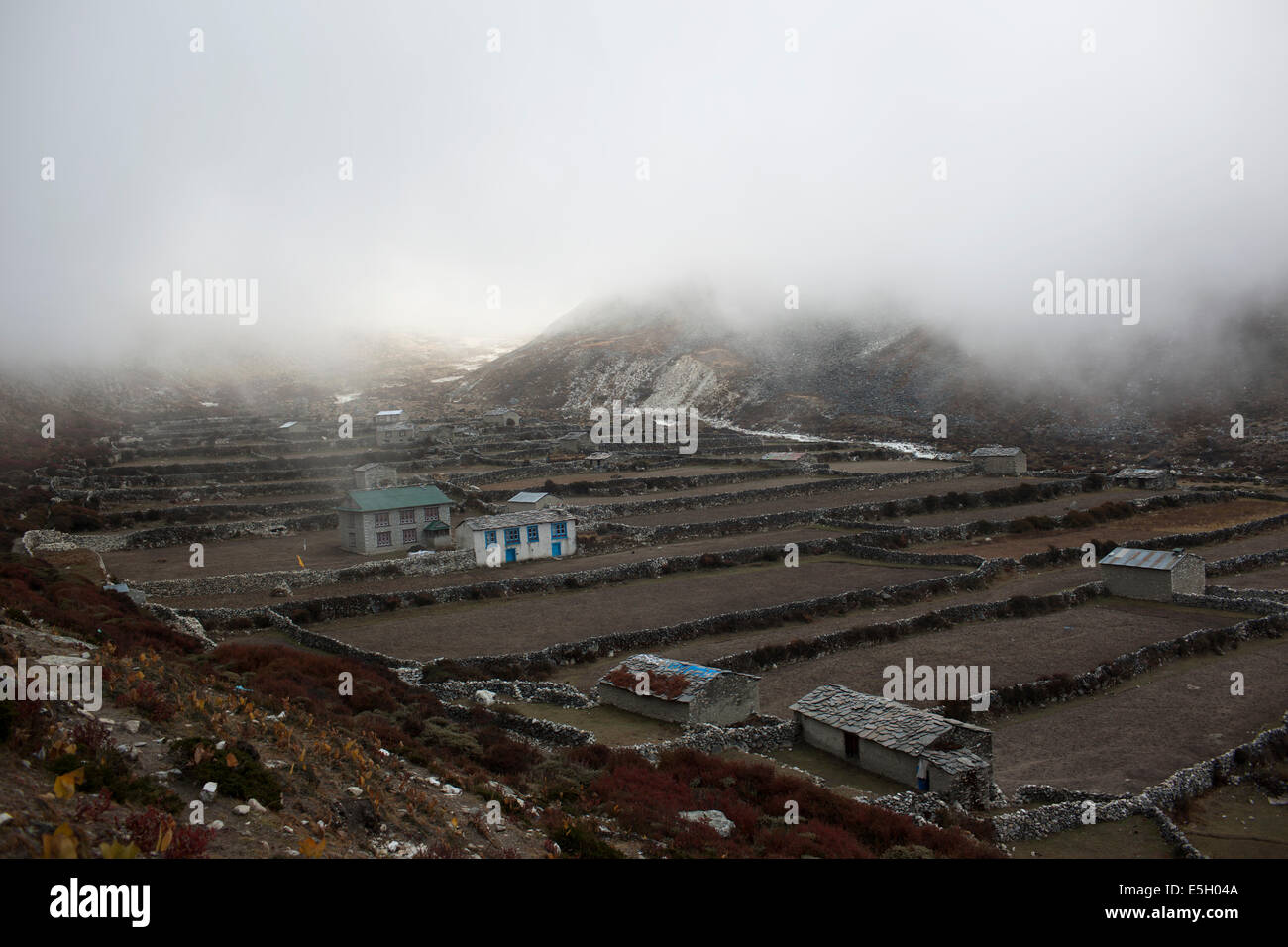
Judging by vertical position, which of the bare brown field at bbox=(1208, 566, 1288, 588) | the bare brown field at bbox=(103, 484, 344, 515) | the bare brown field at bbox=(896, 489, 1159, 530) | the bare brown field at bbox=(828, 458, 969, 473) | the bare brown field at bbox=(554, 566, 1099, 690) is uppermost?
the bare brown field at bbox=(828, 458, 969, 473)

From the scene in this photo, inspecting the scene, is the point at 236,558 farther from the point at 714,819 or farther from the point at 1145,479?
the point at 1145,479

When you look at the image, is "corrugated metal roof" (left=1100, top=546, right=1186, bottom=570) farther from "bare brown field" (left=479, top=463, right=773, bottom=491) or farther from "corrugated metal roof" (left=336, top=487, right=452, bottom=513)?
"bare brown field" (left=479, top=463, right=773, bottom=491)

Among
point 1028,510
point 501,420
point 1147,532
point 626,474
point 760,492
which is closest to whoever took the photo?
point 1147,532

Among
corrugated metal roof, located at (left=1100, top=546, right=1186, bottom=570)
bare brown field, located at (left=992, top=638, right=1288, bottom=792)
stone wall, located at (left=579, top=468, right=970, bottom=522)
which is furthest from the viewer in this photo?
stone wall, located at (left=579, top=468, right=970, bottom=522)

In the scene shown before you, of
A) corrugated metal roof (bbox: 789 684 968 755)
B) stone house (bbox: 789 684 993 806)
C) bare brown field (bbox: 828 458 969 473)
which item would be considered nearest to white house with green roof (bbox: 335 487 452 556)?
corrugated metal roof (bbox: 789 684 968 755)

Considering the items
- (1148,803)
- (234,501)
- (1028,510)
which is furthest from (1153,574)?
(234,501)

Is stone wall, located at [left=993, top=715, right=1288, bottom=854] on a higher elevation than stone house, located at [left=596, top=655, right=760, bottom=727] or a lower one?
lower

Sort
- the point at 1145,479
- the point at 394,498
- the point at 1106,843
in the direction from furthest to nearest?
the point at 1145,479 → the point at 394,498 → the point at 1106,843
